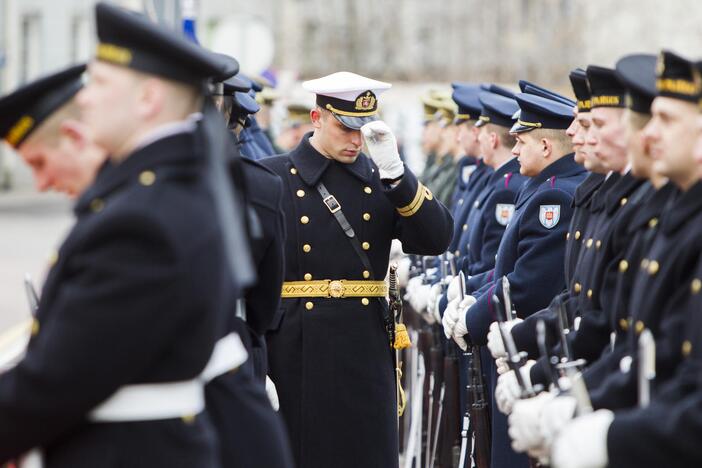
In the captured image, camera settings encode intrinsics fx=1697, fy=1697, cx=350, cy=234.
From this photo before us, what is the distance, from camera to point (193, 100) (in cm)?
469

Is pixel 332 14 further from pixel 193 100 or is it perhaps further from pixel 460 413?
pixel 193 100

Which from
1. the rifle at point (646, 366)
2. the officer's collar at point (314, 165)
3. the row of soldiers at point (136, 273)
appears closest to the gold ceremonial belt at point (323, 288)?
the officer's collar at point (314, 165)

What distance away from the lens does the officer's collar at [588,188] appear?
685 centimetres

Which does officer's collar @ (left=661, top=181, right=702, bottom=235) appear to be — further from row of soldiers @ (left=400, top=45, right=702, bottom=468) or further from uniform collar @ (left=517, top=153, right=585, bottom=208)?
uniform collar @ (left=517, top=153, right=585, bottom=208)

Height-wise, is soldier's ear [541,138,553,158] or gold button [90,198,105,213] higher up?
gold button [90,198,105,213]

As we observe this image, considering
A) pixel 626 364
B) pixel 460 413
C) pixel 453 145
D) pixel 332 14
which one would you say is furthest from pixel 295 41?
pixel 626 364

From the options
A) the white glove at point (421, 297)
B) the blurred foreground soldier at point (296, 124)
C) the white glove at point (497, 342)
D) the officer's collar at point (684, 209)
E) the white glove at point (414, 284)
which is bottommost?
the blurred foreground soldier at point (296, 124)

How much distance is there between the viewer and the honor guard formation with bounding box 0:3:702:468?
14.2 ft

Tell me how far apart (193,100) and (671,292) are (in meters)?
1.49

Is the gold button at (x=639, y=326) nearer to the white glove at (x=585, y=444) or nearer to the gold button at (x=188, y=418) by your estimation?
the white glove at (x=585, y=444)

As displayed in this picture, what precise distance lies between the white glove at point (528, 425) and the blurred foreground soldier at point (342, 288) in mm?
2686

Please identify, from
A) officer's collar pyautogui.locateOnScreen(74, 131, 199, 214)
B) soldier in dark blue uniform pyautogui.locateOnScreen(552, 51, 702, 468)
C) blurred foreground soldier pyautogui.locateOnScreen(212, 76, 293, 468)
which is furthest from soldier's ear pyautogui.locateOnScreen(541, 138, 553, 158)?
officer's collar pyautogui.locateOnScreen(74, 131, 199, 214)

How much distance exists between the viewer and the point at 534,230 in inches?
318

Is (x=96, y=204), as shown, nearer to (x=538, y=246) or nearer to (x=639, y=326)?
(x=639, y=326)
